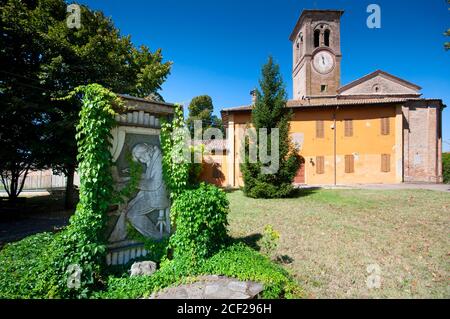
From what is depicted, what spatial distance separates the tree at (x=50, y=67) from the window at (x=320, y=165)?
1431 centimetres

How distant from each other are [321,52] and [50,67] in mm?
29171

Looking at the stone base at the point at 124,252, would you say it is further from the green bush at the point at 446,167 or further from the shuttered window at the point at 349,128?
the green bush at the point at 446,167

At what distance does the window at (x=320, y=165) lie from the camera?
1939 cm

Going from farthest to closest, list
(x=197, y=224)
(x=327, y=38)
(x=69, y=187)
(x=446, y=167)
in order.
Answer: (x=327, y=38) → (x=446, y=167) → (x=69, y=187) → (x=197, y=224)

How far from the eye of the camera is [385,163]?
62.3 feet

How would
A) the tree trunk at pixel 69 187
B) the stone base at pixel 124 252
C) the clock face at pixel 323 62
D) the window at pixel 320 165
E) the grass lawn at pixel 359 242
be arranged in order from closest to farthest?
the grass lawn at pixel 359 242 → the stone base at pixel 124 252 → the tree trunk at pixel 69 187 → the window at pixel 320 165 → the clock face at pixel 323 62

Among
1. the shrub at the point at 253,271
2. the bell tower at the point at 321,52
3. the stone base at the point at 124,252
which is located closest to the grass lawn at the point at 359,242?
the shrub at the point at 253,271

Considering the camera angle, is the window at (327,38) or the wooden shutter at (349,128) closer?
the wooden shutter at (349,128)

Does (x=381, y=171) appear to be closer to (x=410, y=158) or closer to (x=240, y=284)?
(x=410, y=158)

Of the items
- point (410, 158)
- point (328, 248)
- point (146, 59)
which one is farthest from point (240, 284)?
point (410, 158)

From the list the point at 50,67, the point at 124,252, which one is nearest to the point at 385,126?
the point at 124,252

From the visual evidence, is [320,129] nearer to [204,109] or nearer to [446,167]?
[446,167]

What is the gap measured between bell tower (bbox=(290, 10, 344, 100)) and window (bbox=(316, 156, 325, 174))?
1270 centimetres

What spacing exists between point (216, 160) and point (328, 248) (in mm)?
15589
